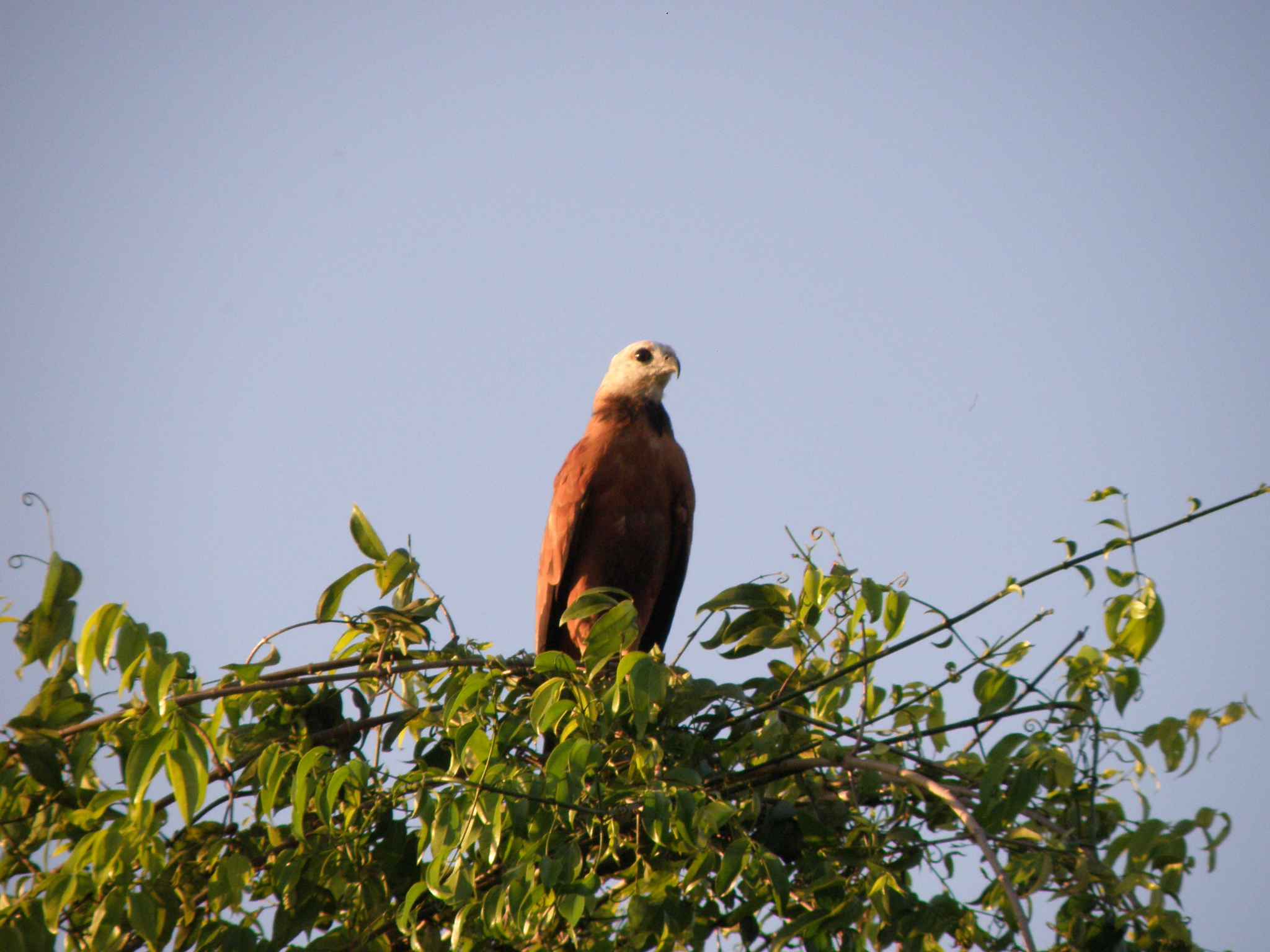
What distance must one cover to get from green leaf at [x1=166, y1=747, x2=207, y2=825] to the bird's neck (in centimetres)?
334

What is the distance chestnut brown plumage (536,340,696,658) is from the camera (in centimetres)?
509

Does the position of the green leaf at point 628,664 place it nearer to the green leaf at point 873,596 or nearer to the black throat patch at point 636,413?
the green leaf at point 873,596

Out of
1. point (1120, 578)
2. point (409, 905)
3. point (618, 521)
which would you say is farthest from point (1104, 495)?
point (618, 521)

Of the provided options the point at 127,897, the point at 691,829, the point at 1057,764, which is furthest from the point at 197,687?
the point at 1057,764

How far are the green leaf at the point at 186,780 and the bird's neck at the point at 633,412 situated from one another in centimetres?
334

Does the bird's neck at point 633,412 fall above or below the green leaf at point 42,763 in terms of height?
above

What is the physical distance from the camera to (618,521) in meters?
5.07

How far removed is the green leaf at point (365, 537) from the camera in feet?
9.00

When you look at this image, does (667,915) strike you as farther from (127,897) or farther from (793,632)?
(127,897)

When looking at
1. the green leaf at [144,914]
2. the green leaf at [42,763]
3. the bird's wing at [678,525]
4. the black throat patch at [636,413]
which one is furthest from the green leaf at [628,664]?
the black throat patch at [636,413]

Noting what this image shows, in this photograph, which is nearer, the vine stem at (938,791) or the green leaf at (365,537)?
the vine stem at (938,791)

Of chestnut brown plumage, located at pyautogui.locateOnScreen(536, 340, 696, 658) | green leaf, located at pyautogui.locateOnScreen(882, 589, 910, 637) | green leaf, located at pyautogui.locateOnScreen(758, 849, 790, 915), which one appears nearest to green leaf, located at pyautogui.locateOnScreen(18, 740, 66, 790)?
green leaf, located at pyautogui.locateOnScreen(758, 849, 790, 915)

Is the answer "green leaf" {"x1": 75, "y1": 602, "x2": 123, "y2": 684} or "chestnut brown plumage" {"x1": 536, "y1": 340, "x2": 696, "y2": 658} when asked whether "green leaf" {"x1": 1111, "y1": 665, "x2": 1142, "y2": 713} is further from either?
"chestnut brown plumage" {"x1": 536, "y1": 340, "x2": 696, "y2": 658}

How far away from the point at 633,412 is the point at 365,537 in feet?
8.89
